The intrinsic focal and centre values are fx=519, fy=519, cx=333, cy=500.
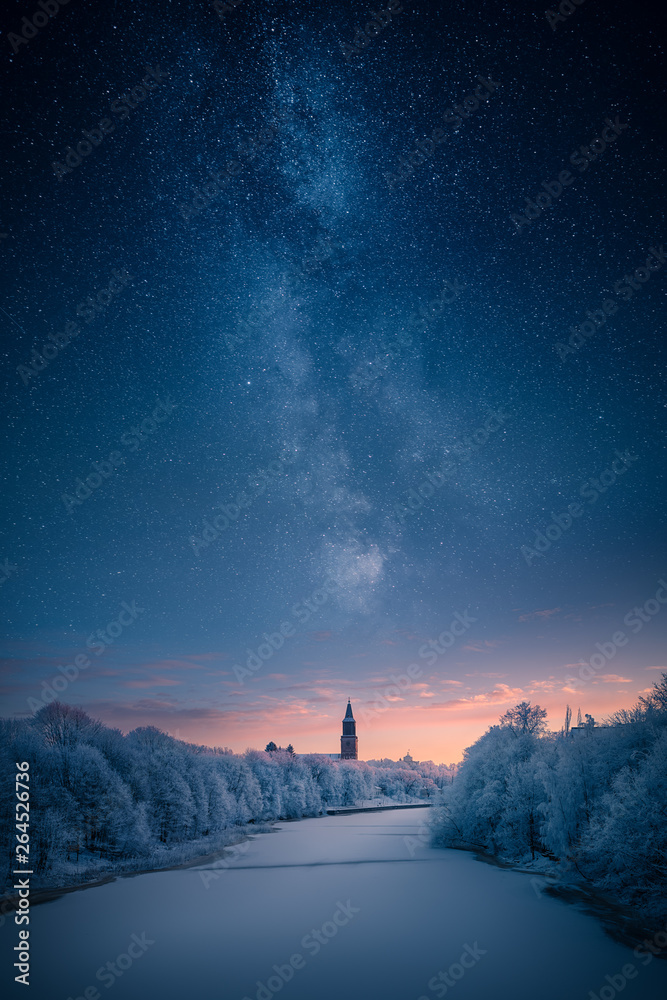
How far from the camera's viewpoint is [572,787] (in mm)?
39781

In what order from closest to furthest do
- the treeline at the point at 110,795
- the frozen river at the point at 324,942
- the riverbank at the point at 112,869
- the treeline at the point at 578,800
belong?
the frozen river at the point at 324,942, the treeline at the point at 578,800, the riverbank at the point at 112,869, the treeline at the point at 110,795

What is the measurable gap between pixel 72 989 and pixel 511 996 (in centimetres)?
1830

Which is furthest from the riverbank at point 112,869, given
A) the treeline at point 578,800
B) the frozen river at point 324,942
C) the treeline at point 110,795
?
the treeline at point 578,800

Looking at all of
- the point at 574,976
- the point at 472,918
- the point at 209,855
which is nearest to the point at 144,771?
the point at 209,855

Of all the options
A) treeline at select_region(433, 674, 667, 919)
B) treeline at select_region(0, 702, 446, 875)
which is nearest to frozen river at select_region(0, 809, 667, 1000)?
treeline at select_region(433, 674, 667, 919)

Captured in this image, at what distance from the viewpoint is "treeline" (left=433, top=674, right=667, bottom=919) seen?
29000mm

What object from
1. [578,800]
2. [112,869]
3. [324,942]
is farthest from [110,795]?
[578,800]

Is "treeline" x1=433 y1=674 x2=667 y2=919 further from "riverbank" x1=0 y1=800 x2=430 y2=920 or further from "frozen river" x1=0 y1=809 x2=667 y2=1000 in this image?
"riverbank" x1=0 y1=800 x2=430 y2=920

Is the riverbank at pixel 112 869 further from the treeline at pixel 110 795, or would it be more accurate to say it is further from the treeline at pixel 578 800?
the treeline at pixel 578 800

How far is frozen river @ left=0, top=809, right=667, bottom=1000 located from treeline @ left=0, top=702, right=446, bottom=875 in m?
6.90

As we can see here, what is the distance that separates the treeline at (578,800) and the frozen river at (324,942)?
163 inches

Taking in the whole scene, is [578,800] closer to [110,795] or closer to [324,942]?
[324,942]

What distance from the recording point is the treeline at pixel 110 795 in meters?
43.1

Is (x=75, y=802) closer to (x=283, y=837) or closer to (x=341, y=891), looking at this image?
(x=341, y=891)
